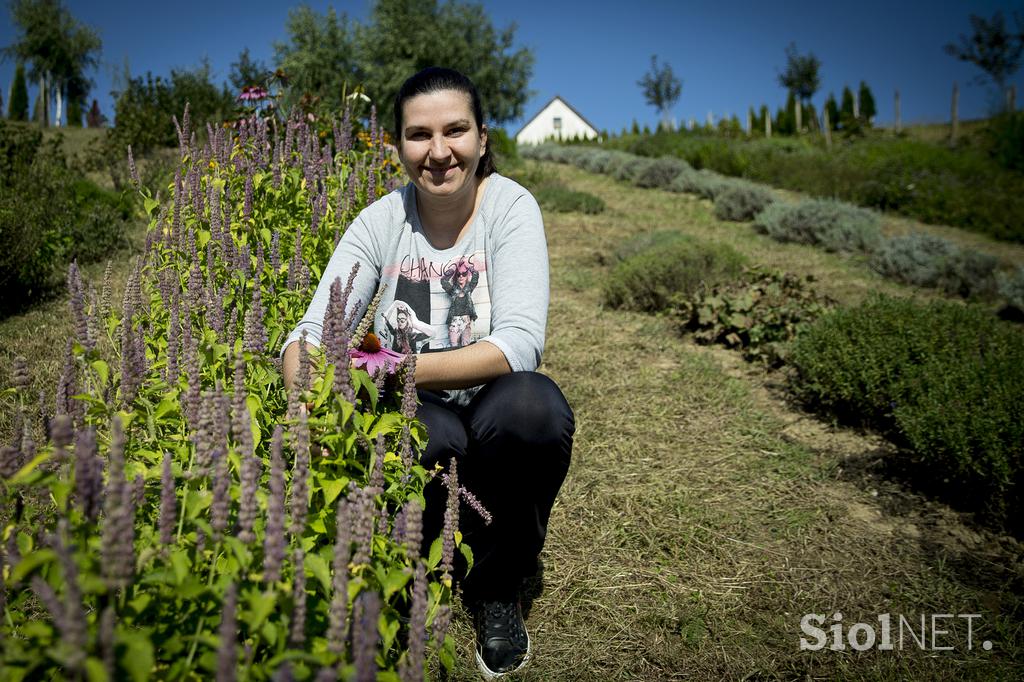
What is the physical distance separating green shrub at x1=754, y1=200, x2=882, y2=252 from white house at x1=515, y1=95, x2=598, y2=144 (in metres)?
49.3

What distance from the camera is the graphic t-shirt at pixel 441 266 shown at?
2.17 metres

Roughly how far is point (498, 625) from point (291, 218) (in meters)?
2.10

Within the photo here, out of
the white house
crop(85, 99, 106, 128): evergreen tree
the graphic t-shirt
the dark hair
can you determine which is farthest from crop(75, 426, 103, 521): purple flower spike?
the white house

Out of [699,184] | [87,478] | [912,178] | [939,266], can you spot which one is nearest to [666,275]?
[939,266]

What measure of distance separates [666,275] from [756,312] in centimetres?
105

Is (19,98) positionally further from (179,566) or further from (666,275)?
(179,566)

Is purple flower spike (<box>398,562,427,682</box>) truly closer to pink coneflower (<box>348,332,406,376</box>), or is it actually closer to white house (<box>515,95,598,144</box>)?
pink coneflower (<box>348,332,406,376</box>)

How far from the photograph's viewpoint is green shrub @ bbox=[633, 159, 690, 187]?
47.1 feet

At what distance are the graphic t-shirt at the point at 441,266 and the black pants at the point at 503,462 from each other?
0.21 meters

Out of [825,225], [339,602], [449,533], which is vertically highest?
[825,225]

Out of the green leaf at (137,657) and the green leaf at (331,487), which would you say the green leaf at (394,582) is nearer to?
the green leaf at (331,487)

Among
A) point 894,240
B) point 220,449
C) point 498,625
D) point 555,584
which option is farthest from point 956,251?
point 220,449

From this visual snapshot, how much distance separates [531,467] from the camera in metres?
2.00

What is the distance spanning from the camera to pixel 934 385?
3.40 m
